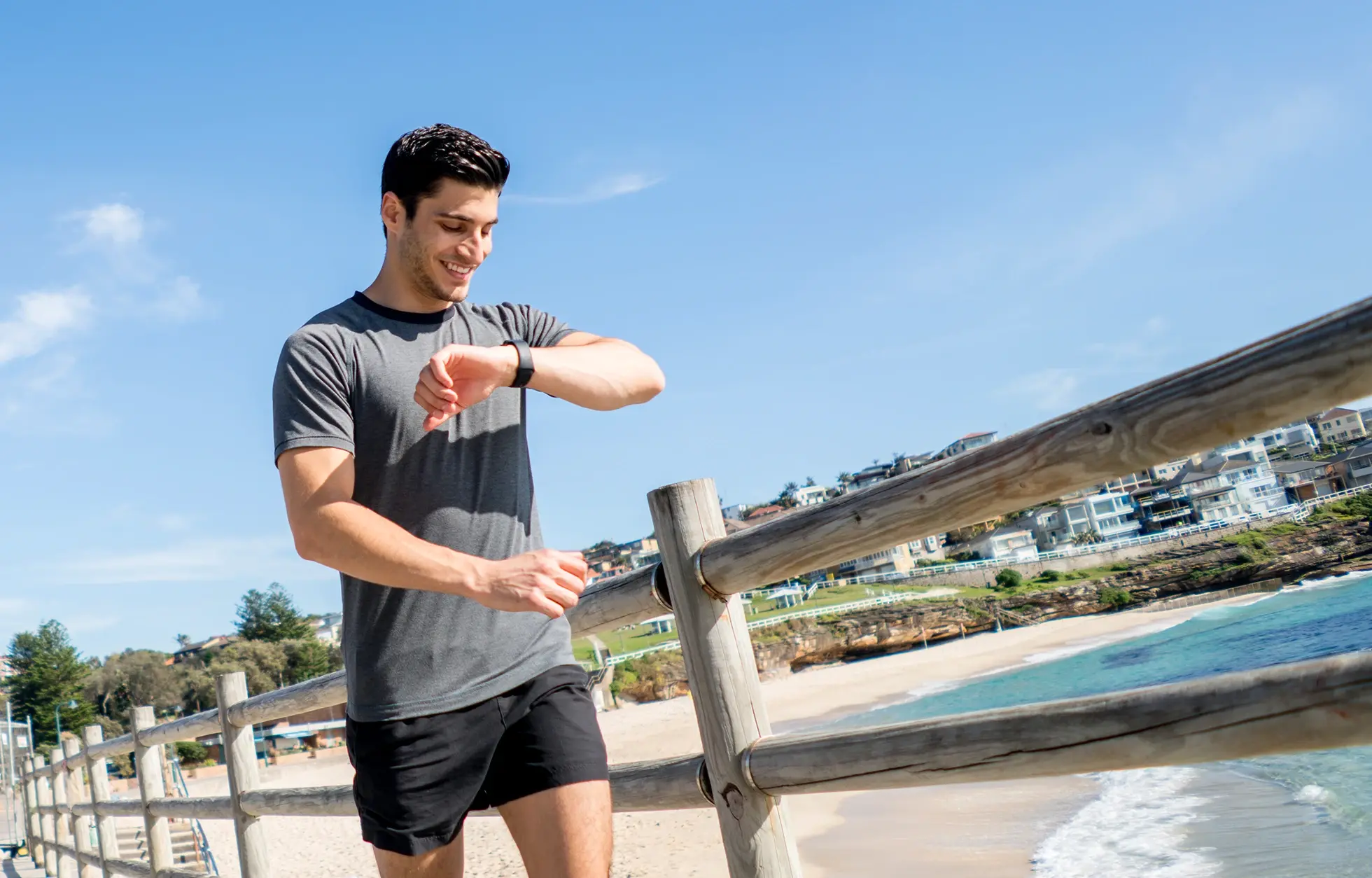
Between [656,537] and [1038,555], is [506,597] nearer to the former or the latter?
[656,537]

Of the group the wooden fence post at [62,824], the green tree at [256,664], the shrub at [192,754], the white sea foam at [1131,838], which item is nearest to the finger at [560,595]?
the white sea foam at [1131,838]

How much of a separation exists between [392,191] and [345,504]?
60cm

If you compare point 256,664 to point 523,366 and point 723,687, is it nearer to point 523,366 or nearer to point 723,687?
point 723,687

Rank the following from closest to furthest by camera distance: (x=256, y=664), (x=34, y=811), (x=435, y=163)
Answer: (x=435, y=163) < (x=34, y=811) < (x=256, y=664)

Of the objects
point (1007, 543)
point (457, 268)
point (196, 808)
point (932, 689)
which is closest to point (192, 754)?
point (932, 689)

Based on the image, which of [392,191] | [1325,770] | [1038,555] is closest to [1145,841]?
[1325,770]

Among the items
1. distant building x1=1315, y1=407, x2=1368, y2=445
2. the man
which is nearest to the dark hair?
the man

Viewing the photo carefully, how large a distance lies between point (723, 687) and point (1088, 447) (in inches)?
37.0

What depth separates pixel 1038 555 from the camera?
7344 centimetres

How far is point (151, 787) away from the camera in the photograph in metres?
5.86

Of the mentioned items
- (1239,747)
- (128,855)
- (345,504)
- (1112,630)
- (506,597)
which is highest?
(345,504)

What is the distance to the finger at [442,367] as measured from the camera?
1581 mm

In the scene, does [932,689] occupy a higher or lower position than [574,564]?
lower

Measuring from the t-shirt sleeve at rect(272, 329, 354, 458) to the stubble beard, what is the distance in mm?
210
